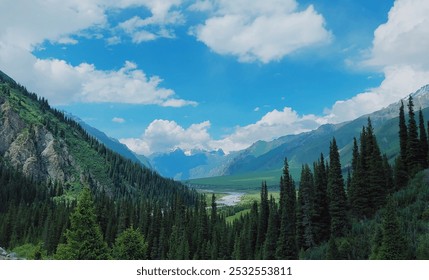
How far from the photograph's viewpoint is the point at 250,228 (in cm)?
10844

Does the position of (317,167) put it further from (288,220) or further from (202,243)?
(202,243)

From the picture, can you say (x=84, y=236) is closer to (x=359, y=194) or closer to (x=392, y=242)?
(x=392, y=242)

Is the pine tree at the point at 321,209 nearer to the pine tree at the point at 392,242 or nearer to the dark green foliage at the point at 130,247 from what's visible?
the dark green foliage at the point at 130,247

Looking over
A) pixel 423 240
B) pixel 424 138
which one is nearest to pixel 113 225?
pixel 424 138

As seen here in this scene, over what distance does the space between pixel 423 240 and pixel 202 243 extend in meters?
79.9

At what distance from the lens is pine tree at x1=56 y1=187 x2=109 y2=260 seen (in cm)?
4350

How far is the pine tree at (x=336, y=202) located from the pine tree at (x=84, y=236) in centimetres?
4265

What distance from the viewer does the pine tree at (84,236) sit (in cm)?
4350

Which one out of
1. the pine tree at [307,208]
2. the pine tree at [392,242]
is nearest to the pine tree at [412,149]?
the pine tree at [307,208]

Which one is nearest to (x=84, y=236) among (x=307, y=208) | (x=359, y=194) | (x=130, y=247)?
(x=130, y=247)

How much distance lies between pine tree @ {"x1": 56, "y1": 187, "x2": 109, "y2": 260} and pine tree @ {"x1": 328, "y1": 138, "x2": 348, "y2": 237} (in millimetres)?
42648

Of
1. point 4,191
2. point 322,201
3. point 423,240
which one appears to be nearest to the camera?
point 423,240
